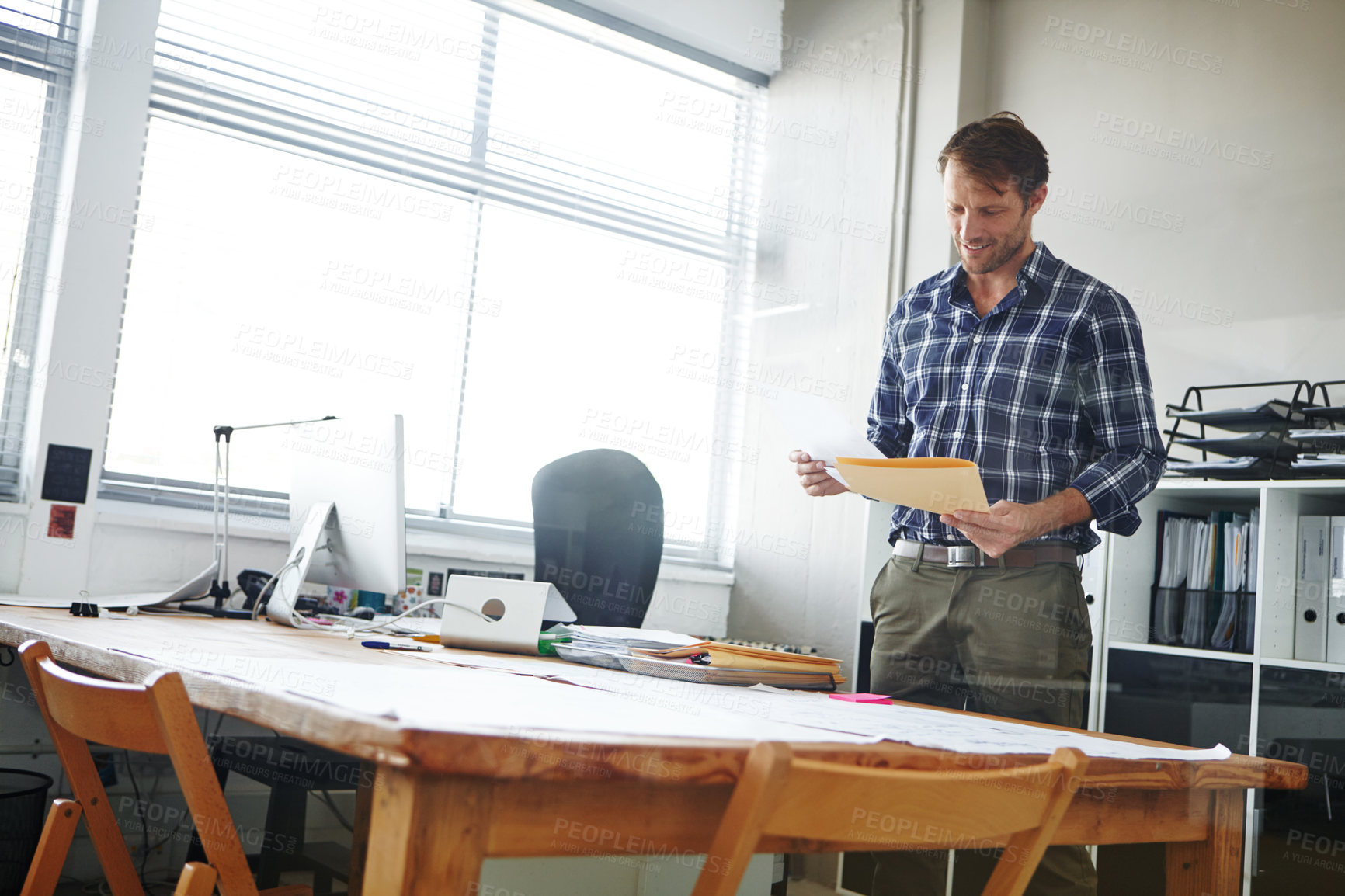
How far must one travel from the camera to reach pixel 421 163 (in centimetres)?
365

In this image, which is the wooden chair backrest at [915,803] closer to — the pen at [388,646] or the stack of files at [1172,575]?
the pen at [388,646]

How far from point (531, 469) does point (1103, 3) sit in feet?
8.19

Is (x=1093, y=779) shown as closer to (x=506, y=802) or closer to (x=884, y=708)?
(x=884, y=708)

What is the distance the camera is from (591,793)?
31.7 inches

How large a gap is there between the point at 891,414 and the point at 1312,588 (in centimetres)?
111

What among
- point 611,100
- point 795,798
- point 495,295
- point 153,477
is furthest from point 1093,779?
point 611,100

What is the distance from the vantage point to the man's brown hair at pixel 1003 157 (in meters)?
1.93

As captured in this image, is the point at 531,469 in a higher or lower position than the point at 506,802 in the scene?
higher

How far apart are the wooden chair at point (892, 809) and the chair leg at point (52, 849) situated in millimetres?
926

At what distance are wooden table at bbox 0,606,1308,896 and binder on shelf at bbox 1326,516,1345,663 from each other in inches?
55.1

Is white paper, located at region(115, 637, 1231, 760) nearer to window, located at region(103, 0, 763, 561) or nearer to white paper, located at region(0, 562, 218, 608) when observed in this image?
white paper, located at region(0, 562, 218, 608)

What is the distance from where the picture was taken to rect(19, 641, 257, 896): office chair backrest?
983 mm

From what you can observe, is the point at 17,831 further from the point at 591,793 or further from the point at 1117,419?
the point at 1117,419

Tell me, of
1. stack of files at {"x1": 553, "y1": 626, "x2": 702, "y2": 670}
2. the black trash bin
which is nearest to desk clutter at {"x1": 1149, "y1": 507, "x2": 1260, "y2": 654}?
stack of files at {"x1": 553, "y1": 626, "x2": 702, "y2": 670}
